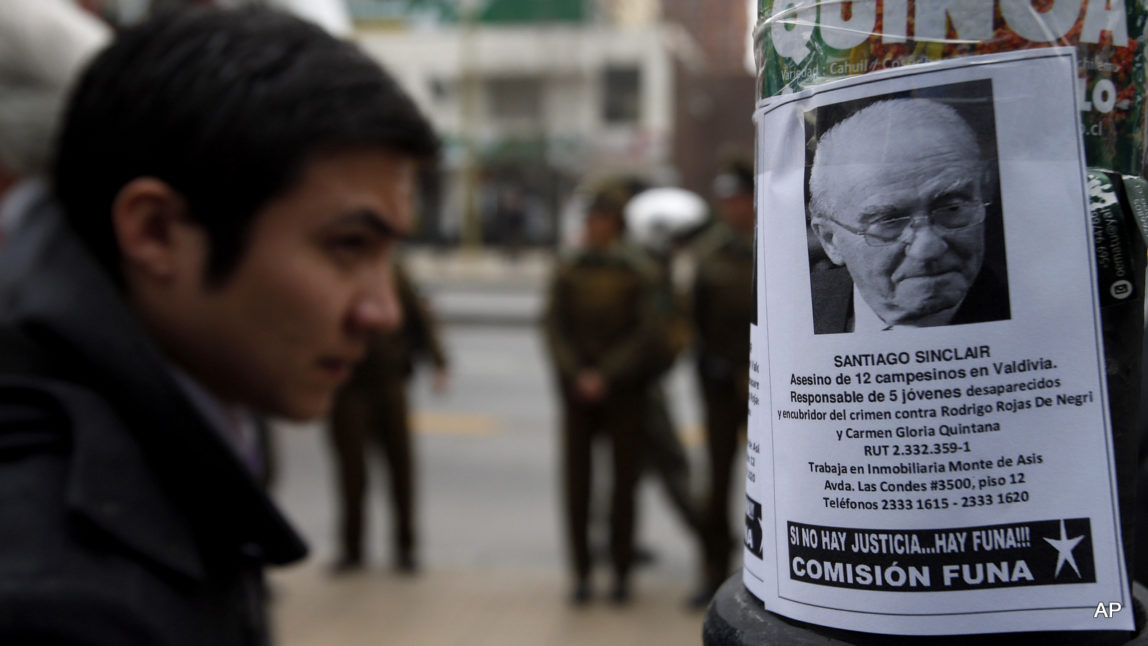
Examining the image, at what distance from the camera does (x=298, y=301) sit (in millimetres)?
1492

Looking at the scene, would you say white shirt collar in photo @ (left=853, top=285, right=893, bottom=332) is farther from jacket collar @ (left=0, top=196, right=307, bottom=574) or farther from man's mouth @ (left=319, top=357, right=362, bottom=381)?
man's mouth @ (left=319, top=357, right=362, bottom=381)

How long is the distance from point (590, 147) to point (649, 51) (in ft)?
13.1

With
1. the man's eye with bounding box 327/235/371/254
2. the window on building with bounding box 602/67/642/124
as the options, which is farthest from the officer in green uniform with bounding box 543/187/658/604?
the window on building with bounding box 602/67/642/124

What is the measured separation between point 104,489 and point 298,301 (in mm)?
454

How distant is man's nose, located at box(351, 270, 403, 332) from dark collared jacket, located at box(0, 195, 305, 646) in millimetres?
358

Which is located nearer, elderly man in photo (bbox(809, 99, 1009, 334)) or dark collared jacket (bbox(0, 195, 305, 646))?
elderly man in photo (bbox(809, 99, 1009, 334))

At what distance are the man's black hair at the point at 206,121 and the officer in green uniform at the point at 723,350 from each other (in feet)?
12.4

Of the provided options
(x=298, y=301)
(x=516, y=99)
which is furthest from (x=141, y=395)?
(x=516, y=99)

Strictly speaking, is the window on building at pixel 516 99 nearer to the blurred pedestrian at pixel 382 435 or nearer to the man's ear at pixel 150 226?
the blurred pedestrian at pixel 382 435

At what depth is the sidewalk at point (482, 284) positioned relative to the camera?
58.0 feet

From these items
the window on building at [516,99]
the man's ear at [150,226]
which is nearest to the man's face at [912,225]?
the man's ear at [150,226]

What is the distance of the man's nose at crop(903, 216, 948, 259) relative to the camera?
615mm

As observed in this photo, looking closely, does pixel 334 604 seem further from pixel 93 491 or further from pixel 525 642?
pixel 93 491

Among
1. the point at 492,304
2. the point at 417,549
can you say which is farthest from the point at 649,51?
the point at 417,549
